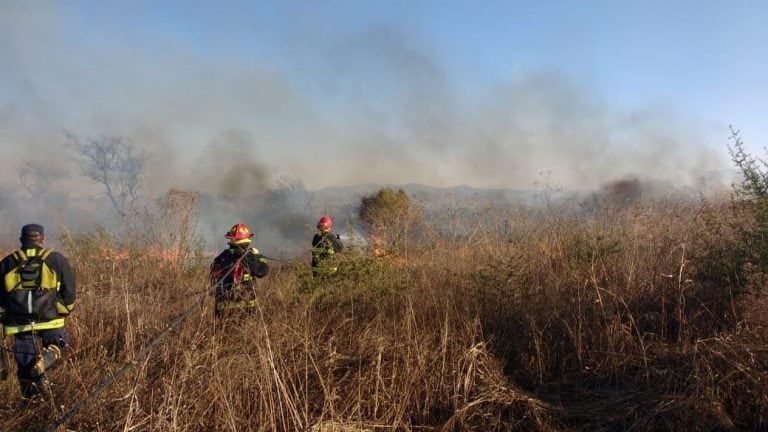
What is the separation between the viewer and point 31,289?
3752mm

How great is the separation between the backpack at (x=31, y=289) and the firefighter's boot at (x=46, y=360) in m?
0.27

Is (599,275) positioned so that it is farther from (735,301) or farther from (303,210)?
(303,210)

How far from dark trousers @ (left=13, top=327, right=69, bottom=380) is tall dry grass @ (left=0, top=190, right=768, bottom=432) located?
25 centimetres

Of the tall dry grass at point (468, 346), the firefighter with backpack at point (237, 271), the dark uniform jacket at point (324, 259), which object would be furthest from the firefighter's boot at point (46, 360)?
the dark uniform jacket at point (324, 259)

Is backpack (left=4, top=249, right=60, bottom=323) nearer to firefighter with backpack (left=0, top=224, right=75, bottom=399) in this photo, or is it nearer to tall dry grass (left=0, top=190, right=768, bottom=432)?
firefighter with backpack (left=0, top=224, right=75, bottom=399)

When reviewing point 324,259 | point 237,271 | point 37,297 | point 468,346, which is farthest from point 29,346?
point 468,346

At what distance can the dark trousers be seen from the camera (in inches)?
142

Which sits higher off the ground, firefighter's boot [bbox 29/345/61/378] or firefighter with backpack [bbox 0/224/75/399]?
firefighter with backpack [bbox 0/224/75/399]

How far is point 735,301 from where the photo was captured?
10.9ft

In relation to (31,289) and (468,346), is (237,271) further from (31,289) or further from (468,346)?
(468,346)

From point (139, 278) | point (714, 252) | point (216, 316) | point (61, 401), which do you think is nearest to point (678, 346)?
point (714, 252)

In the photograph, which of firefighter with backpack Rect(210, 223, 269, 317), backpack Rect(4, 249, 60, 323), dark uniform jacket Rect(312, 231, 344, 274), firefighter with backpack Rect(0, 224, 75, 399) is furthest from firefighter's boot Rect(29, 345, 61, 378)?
dark uniform jacket Rect(312, 231, 344, 274)

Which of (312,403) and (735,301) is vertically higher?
(735,301)

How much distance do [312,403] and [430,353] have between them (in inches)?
34.1
